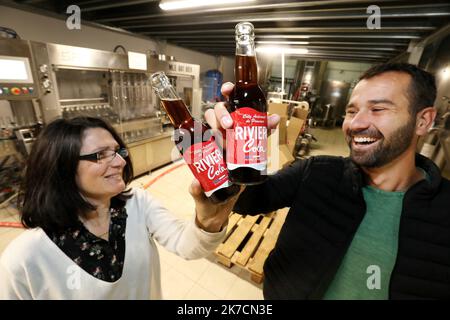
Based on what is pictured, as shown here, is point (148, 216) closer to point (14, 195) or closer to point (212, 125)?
point (212, 125)

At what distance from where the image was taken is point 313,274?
3.35ft

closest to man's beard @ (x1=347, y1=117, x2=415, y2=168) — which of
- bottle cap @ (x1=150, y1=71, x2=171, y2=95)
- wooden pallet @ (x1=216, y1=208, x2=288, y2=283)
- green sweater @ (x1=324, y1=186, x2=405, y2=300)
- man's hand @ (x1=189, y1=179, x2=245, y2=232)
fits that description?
green sweater @ (x1=324, y1=186, x2=405, y2=300)

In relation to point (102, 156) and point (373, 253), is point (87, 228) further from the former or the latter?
point (373, 253)

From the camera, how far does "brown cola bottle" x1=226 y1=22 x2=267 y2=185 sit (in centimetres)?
70

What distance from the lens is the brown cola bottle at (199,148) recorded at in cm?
73

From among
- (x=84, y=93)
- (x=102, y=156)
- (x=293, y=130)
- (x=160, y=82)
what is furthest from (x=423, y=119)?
(x=84, y=93)

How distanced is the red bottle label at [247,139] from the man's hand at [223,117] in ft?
0.09

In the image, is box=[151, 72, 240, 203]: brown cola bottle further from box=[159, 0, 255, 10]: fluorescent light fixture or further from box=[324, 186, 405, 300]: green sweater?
box=[159, 0, 255, 10]: fluorescent light fixture

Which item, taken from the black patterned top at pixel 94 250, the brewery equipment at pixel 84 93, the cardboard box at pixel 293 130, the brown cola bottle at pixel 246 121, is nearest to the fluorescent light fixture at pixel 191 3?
the brewery equipment at pixel 84 93

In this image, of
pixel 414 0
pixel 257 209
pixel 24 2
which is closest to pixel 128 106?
pixel 24 2

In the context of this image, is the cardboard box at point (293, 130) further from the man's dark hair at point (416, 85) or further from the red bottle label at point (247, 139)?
the red bottle label at point (247, 139)

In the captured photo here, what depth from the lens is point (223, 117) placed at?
0.72 metres

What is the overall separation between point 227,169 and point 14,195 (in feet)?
12.7

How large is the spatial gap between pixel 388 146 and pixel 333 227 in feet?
1.63
